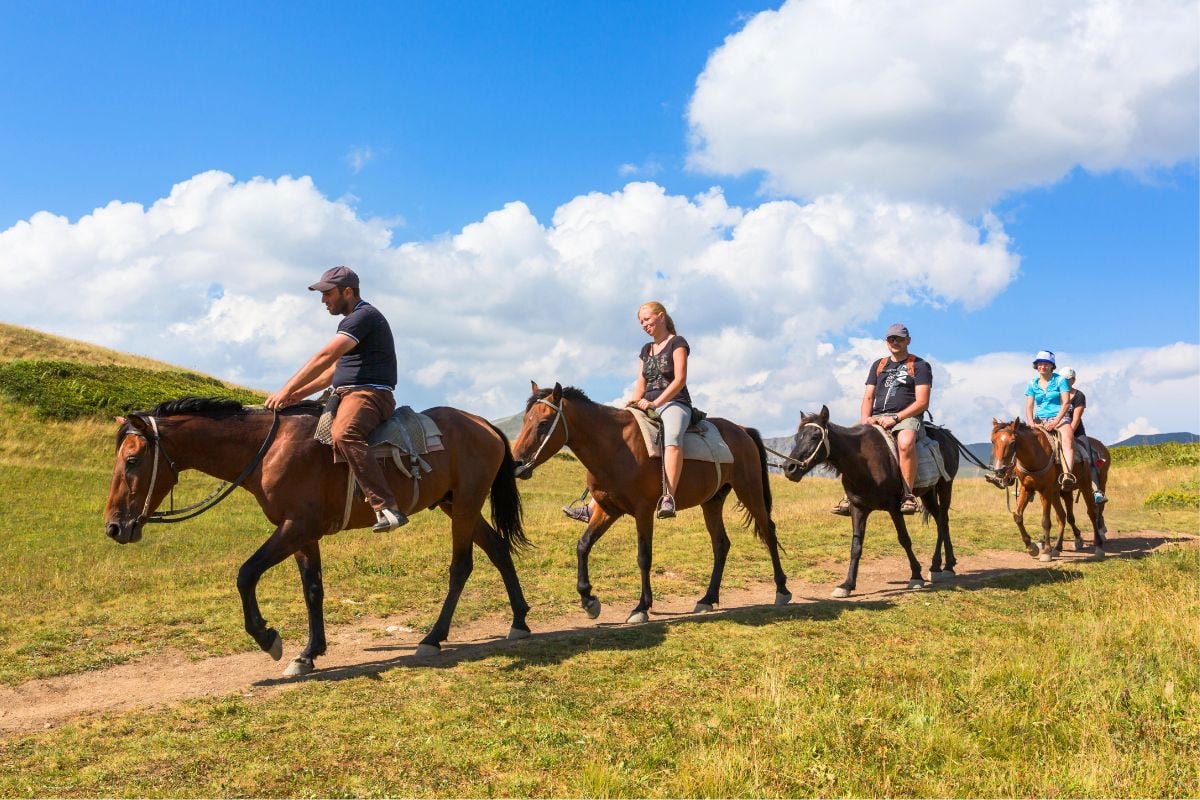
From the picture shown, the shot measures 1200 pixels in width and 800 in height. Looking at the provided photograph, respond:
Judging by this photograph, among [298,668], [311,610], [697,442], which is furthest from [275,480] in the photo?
[697,442]

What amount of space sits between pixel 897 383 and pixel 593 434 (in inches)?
222

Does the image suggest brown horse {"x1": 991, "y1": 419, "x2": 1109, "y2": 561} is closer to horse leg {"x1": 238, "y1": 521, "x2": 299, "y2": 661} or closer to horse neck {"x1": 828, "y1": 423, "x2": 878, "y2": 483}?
horse neck {"x1": 828, "y1": 423, "x2": 878, "y2": 483}

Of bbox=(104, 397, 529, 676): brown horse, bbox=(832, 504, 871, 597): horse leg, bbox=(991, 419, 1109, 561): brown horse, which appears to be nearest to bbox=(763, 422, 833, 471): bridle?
bbox=(832, 504, 871, 597): horse leg

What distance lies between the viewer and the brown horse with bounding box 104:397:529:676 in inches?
308

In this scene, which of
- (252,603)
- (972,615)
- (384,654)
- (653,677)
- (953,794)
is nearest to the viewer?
(953,794)

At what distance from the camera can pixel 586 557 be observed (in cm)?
1020

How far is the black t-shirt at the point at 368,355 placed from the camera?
331 inches

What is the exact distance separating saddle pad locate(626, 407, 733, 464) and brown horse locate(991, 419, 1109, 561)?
23.5 ft

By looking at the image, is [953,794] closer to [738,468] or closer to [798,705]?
[798,705]

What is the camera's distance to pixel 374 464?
26.8 feet

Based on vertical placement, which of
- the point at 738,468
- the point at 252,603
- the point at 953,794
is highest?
the point at 738,468

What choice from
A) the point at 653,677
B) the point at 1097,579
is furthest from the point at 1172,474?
the point at 653,677

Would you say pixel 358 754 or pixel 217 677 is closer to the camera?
pixel 358 754

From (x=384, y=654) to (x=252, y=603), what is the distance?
64.8 inches
